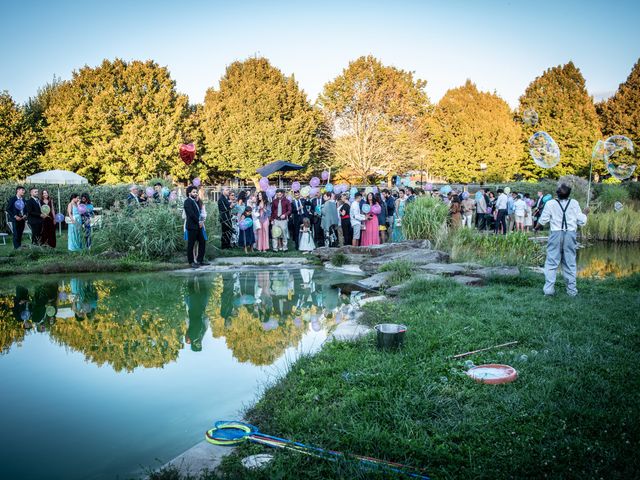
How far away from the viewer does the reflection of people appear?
6520mm

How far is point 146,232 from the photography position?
12.1 metres

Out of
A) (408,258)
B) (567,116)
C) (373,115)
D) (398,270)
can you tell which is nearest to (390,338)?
(398,270)

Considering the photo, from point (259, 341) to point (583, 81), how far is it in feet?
140

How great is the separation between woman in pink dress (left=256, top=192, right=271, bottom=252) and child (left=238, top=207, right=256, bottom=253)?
0.20m

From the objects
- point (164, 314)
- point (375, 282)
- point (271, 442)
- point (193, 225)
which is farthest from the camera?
point (193, 225)

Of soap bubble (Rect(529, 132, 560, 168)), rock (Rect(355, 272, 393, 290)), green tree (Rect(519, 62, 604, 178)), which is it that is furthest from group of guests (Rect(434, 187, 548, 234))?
green tree (Rect(519, 62, 604, 178))

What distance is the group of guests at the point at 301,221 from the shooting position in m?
14.2

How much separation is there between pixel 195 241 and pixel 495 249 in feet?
23.8

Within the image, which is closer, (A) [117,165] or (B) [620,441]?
(B) [620,441]

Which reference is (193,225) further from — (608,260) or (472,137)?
(472,137)

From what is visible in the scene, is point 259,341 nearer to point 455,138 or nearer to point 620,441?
point 620,441

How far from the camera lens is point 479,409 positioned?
3824mm

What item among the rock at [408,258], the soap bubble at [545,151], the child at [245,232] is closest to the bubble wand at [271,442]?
the rock at [408,258]

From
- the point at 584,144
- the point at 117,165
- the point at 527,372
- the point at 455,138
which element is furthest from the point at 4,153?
the point at 584,144
